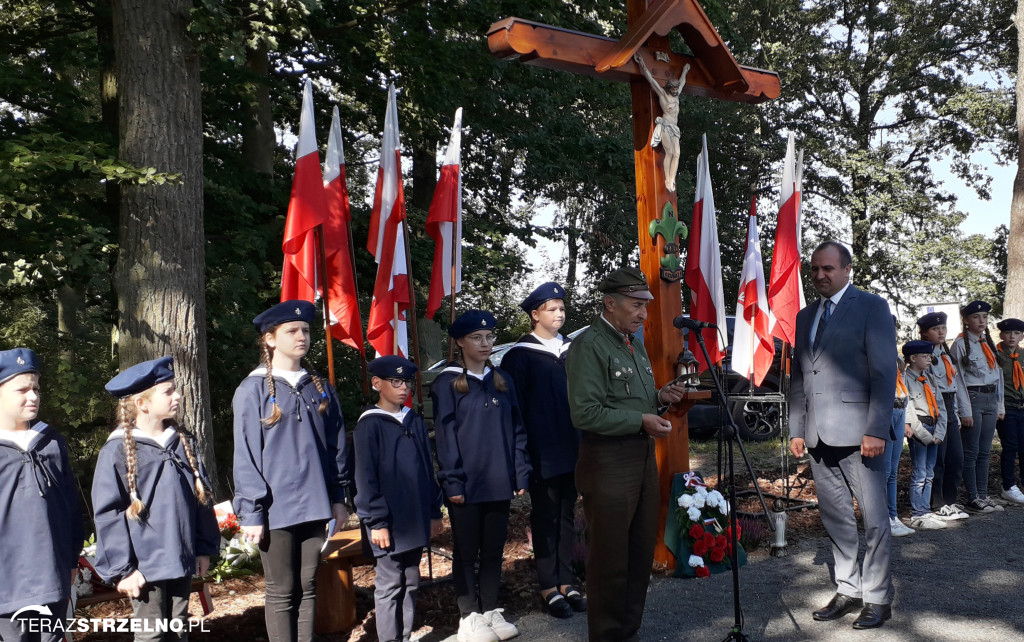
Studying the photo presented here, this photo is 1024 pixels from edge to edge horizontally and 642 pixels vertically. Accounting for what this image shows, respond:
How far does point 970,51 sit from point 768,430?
19030 millimetres

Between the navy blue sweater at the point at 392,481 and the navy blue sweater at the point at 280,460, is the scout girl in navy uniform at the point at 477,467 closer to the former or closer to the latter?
the navy blue sweater at the point at 392,481

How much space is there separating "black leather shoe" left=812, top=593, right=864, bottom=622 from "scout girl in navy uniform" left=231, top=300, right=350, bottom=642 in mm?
2946

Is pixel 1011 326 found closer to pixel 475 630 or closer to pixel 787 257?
pixel 787 257

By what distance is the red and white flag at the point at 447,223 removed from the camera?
7059mm

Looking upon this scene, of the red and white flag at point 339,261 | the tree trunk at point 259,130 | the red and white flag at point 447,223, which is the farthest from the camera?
the tree trunk at point 259,130

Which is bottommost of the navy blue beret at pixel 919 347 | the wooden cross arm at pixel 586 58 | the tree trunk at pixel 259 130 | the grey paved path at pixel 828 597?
the grey paved path at pixel 828 597

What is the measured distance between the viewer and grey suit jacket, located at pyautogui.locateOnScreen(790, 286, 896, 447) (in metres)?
4.97

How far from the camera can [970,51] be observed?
25766 millimetres

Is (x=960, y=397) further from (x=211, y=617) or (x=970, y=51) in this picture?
(x=970, y=51)

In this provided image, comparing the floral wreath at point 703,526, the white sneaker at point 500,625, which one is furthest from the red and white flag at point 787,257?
the white sneaker at point 500,625

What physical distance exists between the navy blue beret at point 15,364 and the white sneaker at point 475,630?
2.68 metres

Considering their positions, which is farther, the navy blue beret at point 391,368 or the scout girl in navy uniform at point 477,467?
the scout girl in navy uniform at point 477,467

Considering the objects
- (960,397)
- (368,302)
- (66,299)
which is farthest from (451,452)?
(66,299)

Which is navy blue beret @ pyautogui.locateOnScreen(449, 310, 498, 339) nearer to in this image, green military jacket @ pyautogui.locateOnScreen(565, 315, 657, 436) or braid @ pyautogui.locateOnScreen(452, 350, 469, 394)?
braid @ pyautogui.locateOnScreen(452, 350, 469, 394)
